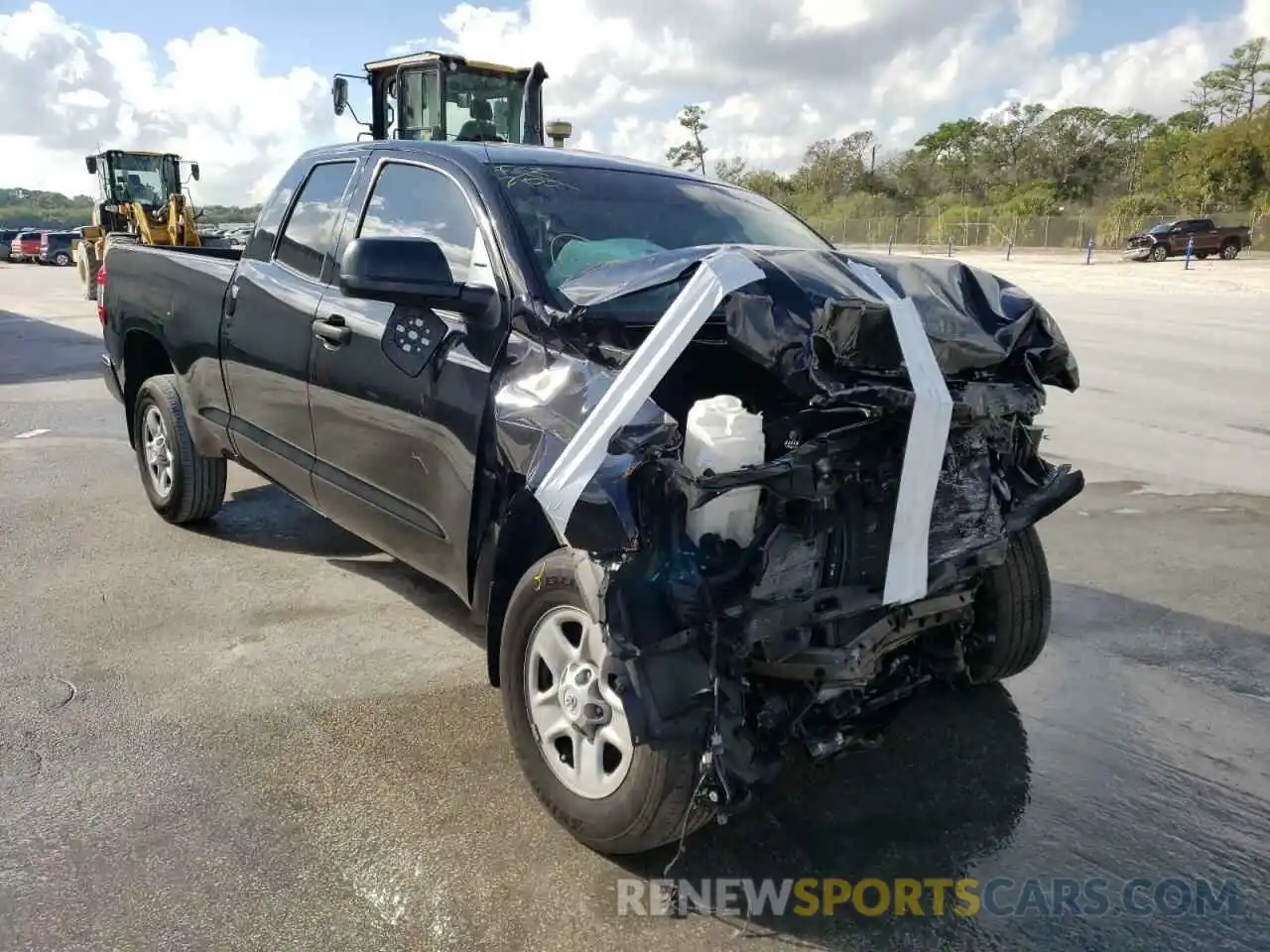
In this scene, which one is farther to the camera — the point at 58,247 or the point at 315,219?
the point at 58,247

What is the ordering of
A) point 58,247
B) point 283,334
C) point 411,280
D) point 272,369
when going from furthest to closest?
point 58,247 < point 272,369 < point 283,334 < point 411,280

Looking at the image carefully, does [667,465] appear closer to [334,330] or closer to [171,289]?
[334,330]

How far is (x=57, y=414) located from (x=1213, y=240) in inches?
1604

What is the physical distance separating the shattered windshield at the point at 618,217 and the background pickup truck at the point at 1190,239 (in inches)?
1547

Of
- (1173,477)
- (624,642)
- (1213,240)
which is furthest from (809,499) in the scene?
(1213,240)

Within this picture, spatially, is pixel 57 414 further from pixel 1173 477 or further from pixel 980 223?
pixel 980 223

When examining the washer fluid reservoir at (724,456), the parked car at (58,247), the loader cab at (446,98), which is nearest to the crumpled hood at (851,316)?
the washer fluid reservoir at (724,456)

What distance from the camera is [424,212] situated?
3.77m

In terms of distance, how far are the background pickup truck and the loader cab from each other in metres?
31.6

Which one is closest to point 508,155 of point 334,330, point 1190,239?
point 334,330

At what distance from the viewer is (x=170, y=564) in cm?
507

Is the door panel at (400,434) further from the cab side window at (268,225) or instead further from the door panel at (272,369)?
the cab side window at (268,225)

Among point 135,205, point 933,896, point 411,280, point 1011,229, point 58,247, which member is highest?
point 1011,229

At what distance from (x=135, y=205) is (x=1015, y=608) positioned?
2293cm
